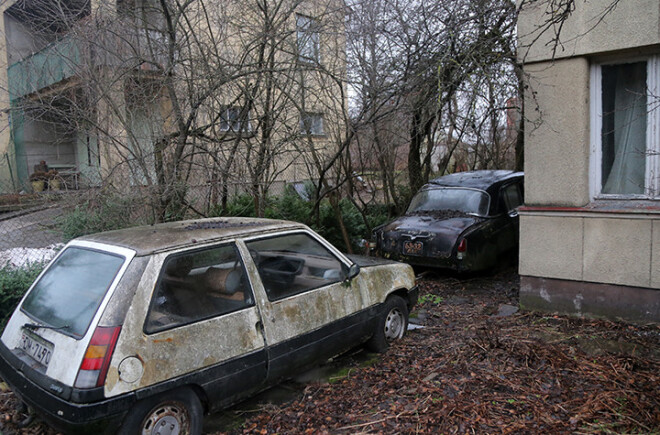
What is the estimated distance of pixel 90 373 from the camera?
2.88m

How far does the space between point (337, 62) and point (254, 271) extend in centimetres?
600

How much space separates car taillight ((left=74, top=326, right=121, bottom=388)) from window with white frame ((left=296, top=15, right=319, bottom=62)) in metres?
5.61

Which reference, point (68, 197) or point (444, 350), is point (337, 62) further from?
point (444, 350)

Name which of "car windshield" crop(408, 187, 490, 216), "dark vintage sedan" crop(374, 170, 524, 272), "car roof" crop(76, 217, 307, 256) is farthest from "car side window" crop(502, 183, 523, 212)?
"car roof" crop(76, 217, 307, 256)

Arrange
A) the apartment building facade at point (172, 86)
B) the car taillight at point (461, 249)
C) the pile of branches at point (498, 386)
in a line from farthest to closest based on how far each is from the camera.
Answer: the car taillight at point (461, 249)
the apartment building facade at point (172, 86)
the pile of branches at point (498, 386)

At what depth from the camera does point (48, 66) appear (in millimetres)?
7539

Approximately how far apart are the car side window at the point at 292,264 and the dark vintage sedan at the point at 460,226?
3.40m

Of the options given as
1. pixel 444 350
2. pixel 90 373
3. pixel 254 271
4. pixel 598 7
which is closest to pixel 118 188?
pixel 254 271

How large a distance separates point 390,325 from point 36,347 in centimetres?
333

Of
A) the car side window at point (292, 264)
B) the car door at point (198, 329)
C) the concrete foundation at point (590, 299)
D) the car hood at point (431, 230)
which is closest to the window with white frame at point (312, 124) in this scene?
the car hood at point (431, 230)

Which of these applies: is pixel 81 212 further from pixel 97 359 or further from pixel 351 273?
pixel 97 359

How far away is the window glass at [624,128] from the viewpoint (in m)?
5.60

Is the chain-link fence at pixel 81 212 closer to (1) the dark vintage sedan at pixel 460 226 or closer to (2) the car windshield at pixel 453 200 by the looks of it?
(1) the dark vintage sedan at pixel 460 226

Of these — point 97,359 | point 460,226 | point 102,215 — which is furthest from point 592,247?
point 102,215
